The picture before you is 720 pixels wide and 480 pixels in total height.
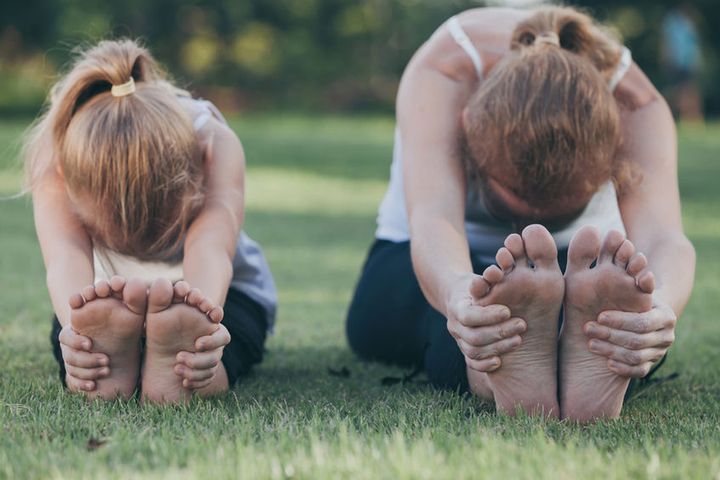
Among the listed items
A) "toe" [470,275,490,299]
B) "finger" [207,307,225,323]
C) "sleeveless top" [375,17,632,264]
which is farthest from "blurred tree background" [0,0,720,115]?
"toe" [470,275,490,299]

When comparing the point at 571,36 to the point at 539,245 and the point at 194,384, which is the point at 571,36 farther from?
the point at 194,384

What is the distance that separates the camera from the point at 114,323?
2.22 m

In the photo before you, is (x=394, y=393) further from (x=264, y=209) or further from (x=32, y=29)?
(x=32, y=29)

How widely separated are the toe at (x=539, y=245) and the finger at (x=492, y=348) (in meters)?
0.19

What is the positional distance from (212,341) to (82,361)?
0.32 metres

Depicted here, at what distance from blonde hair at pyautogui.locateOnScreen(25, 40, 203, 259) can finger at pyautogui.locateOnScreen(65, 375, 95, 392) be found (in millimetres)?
468

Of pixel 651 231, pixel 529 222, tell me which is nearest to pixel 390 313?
pixel 529 222


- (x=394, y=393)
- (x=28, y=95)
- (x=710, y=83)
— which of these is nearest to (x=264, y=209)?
(x=394, y=393)

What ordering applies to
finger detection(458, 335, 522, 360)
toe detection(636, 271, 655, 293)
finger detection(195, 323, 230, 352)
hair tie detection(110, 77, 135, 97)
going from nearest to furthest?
toe detection(636, 271, 655, 293) < finger detection(458, 335, 522, 360) < finger detection(195, 323, 230, 352) < hair tie detection(110, 77, 135, 97)

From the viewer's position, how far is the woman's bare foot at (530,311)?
2066 millimetres

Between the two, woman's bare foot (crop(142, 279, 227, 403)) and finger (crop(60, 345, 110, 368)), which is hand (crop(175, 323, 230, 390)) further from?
finger (crop(60, 345, 110, 368))

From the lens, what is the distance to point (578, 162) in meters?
2.53

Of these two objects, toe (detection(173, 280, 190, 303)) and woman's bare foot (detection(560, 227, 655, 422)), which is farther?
toe (detection(173, 280, 190, 303))

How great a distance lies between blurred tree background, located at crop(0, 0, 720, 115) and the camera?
905 inches
